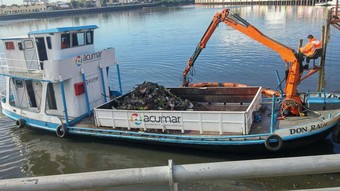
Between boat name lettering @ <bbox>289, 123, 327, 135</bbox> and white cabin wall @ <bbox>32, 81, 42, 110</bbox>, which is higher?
white cabin wall @ <bbox>32, 81, 42, 110</bbox>

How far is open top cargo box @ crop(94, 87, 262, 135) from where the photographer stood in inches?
442

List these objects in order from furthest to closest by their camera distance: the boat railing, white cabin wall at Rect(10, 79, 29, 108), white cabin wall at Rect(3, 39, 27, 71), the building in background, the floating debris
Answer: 1. the building in background
2. white cabin wall at Rect(10, 79, 29, 108)
3. white cabin wall at Rect(3, 39, 27, 71)
4. the boat railing
5. the floating debris

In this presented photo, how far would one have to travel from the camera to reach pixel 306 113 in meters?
12.1

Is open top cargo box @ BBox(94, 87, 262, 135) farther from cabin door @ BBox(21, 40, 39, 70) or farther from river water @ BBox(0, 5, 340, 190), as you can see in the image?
cabin door @ BBox(21, 40, 39, 70)

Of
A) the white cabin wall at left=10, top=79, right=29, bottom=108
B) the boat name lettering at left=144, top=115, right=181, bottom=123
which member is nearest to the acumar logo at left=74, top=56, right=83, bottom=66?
the white cabin wall at left=10, top=79, right=29, bottom=108

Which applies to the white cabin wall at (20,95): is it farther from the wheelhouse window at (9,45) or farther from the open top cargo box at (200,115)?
the open top cargo box at (200,115)

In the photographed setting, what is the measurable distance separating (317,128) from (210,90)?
510 cm

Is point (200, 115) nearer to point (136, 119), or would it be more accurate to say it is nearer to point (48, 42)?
point (136, 119)

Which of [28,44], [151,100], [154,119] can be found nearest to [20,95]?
[28,44]

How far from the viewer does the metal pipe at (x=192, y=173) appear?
2.17m

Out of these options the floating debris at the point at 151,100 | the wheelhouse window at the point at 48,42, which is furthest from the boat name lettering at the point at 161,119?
the wheelhouse window at the point at 48,42

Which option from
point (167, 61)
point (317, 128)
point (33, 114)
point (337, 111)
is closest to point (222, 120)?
point (317, 128)

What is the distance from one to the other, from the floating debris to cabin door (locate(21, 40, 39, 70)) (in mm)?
4416

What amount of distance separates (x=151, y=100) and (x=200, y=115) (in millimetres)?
2718
